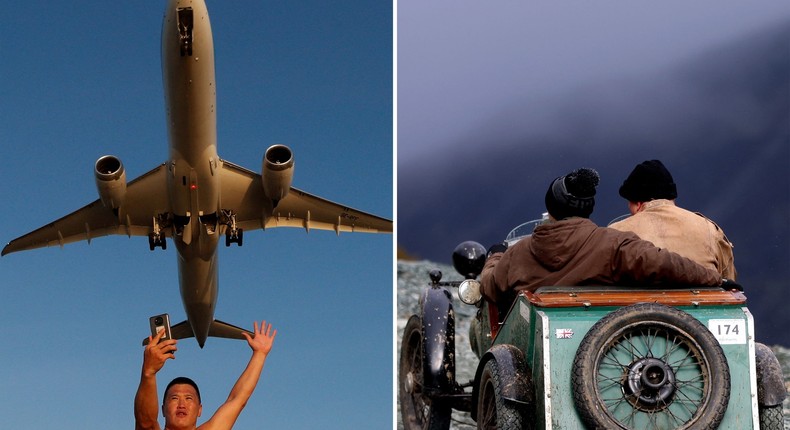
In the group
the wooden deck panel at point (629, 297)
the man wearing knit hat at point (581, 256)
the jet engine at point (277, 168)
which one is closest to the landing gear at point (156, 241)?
the jet engine at point (277, 168)

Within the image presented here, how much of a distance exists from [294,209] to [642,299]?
2086 cm

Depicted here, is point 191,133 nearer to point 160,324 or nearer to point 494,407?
point 494,407

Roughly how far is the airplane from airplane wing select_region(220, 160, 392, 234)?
0.02 metres

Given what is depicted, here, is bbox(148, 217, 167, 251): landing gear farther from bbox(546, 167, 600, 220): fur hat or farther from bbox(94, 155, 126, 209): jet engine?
bbox(546, 167, 600, 220): fur hat

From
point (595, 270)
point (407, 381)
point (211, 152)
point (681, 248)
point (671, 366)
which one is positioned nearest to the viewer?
point (671, 366)

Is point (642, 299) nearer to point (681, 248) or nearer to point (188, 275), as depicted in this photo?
point (681, 248)

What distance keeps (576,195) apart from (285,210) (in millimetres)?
20373

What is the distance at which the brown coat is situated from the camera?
482cm

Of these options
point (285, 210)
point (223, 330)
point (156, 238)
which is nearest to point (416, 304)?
point (156, 238)

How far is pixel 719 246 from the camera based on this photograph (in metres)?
5.47

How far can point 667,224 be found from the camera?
17.6 feet

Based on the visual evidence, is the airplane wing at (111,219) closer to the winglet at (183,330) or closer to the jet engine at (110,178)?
the jet engine at (110,178)

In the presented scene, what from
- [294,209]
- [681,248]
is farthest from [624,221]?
[294,209]

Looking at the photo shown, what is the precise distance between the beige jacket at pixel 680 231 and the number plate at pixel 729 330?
0.66 meters
